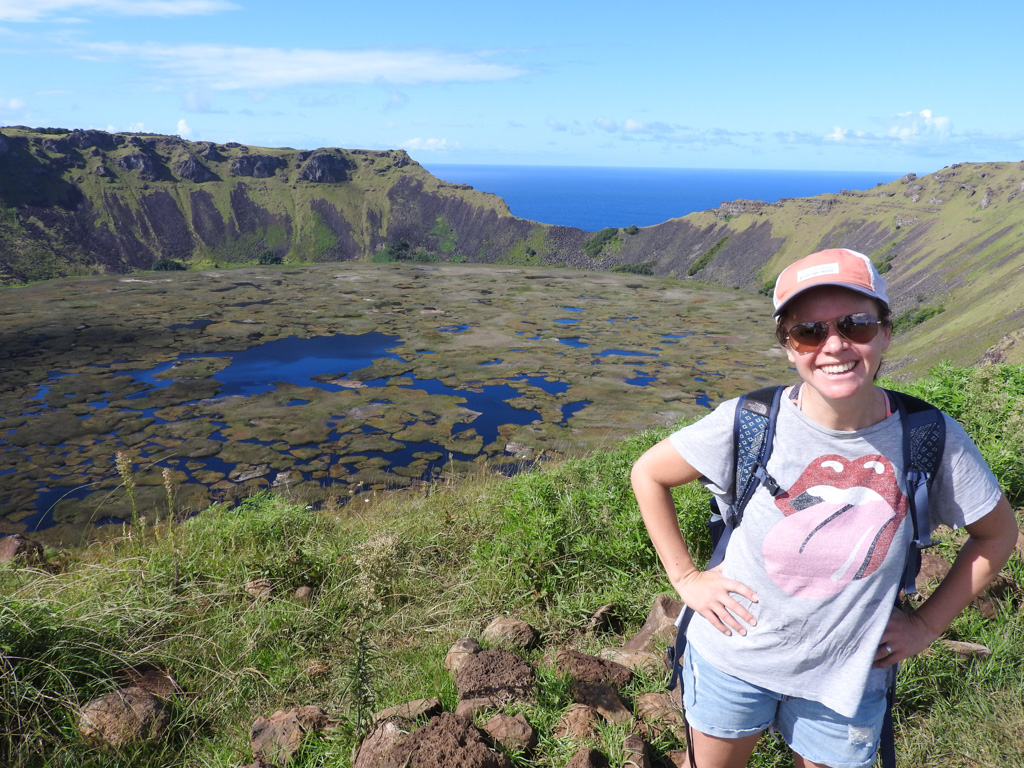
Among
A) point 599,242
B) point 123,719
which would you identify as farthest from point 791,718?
point 599,242

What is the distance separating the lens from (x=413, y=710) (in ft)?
10.2

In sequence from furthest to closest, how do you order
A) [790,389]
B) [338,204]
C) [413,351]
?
[338,204], [413,351], [790,389]

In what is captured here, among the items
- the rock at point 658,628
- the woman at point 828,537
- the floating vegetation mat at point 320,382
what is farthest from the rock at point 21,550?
the floating vegetation mat at point 320,382

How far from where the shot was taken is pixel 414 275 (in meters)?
74.5

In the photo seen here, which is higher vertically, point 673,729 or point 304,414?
point 673,729

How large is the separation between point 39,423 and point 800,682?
33.7 metres

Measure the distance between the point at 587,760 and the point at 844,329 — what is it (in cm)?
212

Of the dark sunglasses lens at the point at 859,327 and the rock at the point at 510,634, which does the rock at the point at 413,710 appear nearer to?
the rock at the point at 510,634

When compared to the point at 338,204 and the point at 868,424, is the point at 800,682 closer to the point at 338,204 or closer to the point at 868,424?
the point at 868,424

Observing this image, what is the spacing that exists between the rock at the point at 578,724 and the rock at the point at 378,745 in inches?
30.8

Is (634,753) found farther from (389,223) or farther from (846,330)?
(389,223)

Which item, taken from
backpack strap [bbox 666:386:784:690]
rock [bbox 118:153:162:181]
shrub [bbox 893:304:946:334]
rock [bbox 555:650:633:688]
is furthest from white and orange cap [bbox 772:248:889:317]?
rock [bbox 118:153:162:181]

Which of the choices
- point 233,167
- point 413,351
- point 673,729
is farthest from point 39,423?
point 233,167

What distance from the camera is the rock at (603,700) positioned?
3.21 m
